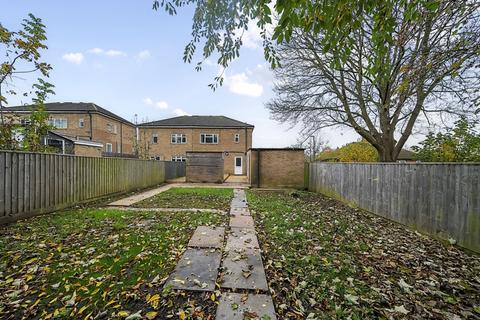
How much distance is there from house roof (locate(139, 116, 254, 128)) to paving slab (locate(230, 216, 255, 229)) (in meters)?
21.4

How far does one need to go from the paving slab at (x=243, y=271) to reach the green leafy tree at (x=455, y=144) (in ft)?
30.8

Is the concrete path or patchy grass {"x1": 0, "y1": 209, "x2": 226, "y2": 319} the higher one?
patchy grass {"x1": 0, "y1": 209, "x2": 226, "y2": 319}

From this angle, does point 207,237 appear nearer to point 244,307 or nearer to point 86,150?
point 244,307

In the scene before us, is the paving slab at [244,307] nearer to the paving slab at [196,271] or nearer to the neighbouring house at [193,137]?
the paving slab at [196,271]

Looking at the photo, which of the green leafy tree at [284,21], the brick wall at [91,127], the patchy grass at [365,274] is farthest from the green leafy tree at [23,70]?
the brick wall at [91,127]

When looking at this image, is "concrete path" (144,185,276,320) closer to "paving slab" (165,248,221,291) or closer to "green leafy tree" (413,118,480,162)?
"paving slab" (165,248,221,291)

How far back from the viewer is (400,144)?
12.8 m

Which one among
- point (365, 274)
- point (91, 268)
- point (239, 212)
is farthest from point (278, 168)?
point (91, 268)

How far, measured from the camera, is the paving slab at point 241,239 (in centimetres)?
377

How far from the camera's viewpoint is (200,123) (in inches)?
1072

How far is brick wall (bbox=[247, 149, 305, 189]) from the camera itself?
13.0 meters

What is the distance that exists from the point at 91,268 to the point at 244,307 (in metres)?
1.93

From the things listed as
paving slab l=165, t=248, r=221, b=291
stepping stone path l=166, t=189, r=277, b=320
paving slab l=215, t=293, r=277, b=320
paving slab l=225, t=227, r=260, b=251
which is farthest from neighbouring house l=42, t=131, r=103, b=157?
paving slab l=215, t=293, r=277, b=320

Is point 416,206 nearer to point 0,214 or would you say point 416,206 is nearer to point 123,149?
point 0,214
